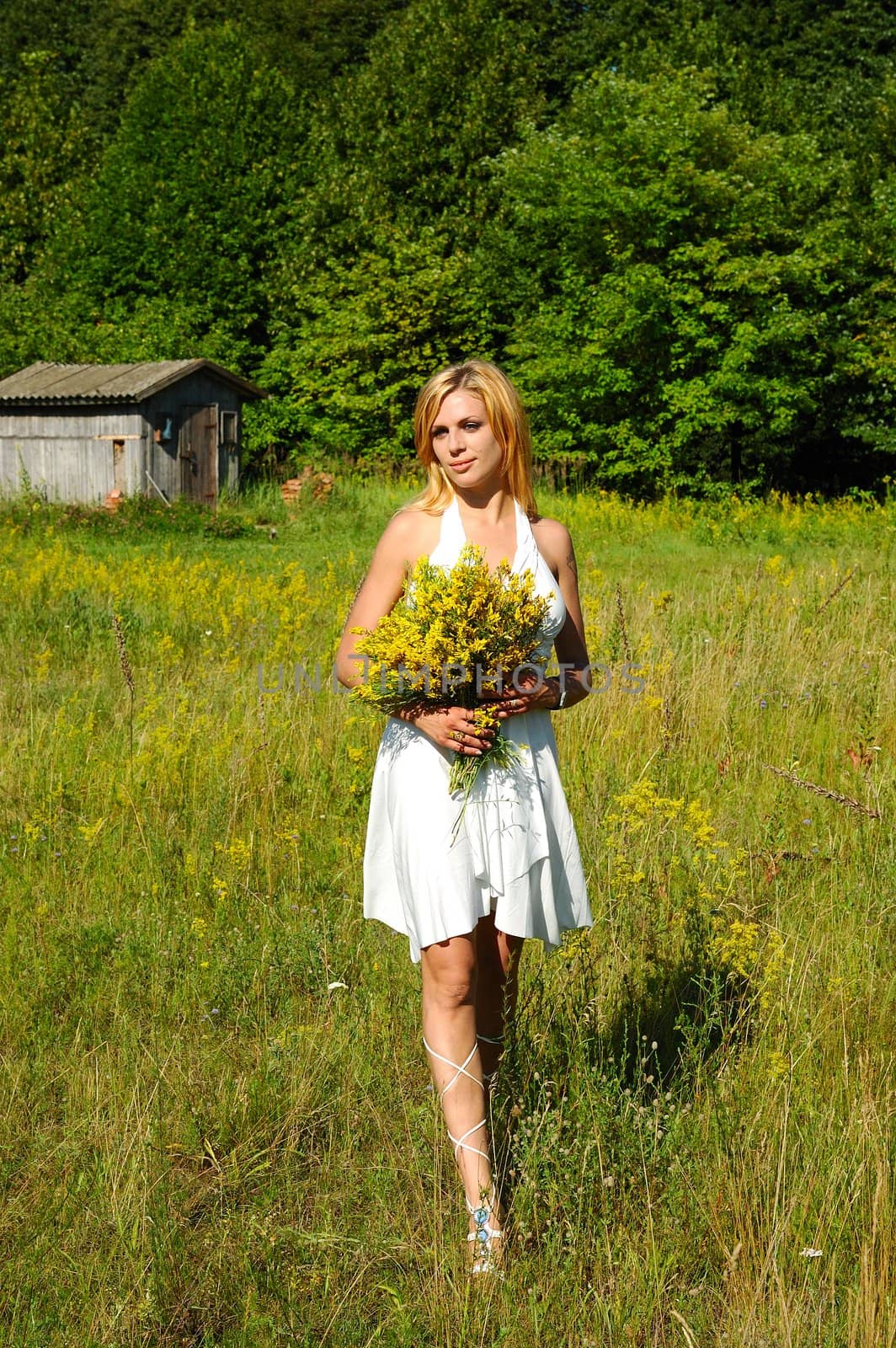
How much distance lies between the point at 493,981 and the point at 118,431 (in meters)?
20.7

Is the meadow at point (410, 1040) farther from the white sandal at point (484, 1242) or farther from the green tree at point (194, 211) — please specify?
the green tree at point (194, 211)

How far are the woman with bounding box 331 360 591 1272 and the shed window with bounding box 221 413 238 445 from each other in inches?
867

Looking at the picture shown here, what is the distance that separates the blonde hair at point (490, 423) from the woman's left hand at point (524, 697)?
506 millimetres

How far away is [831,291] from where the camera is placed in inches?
1061

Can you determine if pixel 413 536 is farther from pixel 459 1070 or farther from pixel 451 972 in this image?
pixel 459 1070

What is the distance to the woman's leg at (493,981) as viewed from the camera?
3006mm

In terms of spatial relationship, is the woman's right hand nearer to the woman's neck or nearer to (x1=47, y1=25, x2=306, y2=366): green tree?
the woman's neck

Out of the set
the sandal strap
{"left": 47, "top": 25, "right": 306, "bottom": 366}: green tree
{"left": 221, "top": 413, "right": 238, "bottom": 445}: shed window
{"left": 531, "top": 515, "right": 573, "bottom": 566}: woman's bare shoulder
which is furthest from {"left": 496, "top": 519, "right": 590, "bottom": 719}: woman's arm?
{"left": 47, "top": 25, "right": 306, "bottom": 366}: green tree

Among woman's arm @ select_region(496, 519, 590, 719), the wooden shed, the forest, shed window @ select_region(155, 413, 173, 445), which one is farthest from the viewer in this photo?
the forest

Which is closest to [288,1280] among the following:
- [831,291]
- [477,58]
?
[831,291]

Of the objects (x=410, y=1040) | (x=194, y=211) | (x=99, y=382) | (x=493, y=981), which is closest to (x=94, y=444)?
(x=99, y=382)

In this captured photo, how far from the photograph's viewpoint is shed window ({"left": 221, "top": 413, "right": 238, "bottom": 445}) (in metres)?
24.3

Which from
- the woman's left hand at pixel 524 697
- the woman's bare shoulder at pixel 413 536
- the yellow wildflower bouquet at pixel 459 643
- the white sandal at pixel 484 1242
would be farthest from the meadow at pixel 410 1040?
the woman's bare shoulder at pixel 413 536

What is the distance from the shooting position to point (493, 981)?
306cm
